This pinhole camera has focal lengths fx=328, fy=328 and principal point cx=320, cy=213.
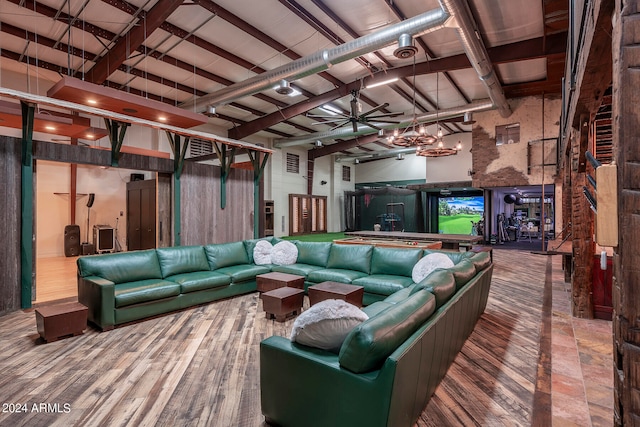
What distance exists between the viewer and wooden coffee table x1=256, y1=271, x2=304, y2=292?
459 centimetres

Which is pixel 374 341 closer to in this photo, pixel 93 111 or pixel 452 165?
pixel 93 111

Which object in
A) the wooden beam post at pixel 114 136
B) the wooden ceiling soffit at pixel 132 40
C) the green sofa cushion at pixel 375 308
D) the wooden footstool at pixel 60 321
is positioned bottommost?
the wooden footstool at pixel 60 321

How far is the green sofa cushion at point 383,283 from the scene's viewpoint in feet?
13.8

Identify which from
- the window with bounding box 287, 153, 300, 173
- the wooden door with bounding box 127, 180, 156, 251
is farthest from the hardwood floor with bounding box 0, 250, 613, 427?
the window with bounding box 287, 153, 300, 173

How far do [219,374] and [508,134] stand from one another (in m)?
10.1

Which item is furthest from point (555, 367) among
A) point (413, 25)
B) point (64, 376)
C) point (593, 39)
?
point (413, 25)

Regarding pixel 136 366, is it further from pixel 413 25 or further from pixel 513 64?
pixel 513 64

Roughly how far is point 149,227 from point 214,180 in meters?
2.61

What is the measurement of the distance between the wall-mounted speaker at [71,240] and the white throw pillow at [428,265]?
9181mm

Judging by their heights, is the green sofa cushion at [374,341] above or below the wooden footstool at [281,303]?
above

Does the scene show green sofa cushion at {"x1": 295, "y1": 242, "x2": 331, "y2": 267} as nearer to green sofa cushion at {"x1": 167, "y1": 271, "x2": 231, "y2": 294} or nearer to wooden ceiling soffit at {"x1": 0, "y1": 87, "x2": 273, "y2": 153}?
green sofa cushion at {"x1": 167, "y1": 271, "x2": 231, "y2": 294}

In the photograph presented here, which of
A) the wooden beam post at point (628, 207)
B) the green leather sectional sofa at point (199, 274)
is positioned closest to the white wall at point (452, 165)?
the green leather sectional sofa at point (199, 274)

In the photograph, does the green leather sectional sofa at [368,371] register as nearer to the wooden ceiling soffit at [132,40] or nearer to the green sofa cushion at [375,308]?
the green sofa cushion at [375,308]

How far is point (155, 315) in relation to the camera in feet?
13.6
